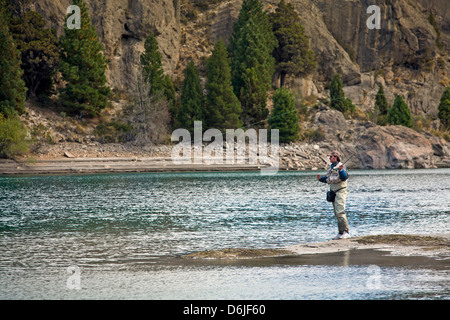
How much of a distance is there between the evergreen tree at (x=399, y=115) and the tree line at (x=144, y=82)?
12.6 m

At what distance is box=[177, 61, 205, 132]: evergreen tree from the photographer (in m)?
59.0

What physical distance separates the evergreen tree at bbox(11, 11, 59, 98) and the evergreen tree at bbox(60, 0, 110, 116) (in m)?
1.28

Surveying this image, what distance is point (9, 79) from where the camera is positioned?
173ft

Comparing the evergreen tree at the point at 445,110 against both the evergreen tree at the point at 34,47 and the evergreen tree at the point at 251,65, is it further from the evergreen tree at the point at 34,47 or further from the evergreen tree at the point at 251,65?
the evergreen tree at the point at 34,47

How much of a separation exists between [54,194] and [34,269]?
19.9 metres

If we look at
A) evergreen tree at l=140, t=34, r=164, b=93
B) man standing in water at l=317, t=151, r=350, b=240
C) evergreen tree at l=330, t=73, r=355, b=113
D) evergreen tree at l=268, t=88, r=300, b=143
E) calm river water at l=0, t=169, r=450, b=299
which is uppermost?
evergreen tree at l=140, t=34, r=164, b=93

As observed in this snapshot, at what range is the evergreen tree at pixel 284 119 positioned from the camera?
62.2 meters

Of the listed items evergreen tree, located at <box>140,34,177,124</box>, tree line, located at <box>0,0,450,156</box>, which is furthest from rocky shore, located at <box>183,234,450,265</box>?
evergreen tree, located at <box>140,34,177,124</box>

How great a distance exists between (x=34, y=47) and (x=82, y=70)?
484 cm

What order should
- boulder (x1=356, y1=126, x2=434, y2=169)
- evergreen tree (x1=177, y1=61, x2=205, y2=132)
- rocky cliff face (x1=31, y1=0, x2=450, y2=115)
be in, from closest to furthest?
evergreen tree (x1=177, y1=61, x2=205, y2=132) < boulder (x1=356, y1=126, x2=434, y2=169) < rocky cliff face (x1=31, y1=0, x2=450, y2=115)

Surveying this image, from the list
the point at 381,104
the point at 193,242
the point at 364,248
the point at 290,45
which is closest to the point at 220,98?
the point at 290,45

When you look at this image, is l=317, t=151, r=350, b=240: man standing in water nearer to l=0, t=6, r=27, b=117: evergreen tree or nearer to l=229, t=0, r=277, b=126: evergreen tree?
l=0, t=6, r=27, b=117: evergreen tree
